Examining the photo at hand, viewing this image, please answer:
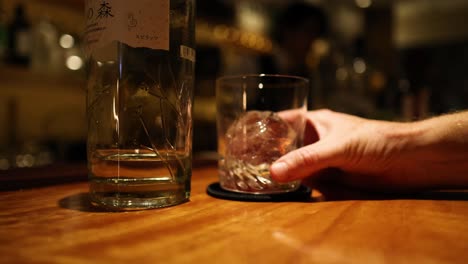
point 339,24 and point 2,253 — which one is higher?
A: point 339,24

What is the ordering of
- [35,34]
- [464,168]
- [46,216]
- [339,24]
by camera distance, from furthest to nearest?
[339,24] < [35,34] < [464,168] < [46,216]

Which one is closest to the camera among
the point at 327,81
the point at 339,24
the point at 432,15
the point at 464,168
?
the point at 464,168

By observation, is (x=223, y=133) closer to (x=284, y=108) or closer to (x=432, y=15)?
(x=284, y=108)

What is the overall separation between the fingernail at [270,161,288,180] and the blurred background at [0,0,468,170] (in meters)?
0.96

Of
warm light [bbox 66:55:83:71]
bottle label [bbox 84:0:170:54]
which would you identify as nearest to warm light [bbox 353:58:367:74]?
warm light [bbox 66:55:83:71]

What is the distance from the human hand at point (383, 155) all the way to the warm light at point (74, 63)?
157 cm

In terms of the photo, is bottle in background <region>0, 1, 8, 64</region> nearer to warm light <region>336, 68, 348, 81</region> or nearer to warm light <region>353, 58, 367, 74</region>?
warm light <region>336, 68, 348, 81</region>

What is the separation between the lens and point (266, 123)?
63 cm

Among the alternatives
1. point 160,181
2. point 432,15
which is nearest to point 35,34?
point 160,181

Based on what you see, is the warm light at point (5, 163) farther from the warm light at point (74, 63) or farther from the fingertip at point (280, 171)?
the fingertip at point (280, 171)

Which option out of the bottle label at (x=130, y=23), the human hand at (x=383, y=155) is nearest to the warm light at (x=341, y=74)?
the human hand at (x=383, y=155)

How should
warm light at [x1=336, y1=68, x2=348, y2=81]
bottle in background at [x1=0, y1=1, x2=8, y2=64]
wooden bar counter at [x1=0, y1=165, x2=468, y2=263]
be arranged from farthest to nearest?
warm light at [x1=336, y1=68, x2=348, y2=81] < bottle in background at [x1=0, y1=1, x2=8, y2=64] < wooden bar counter at [x1=0, y1=165, x2=468, y2=263]

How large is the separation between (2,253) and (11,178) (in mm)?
391

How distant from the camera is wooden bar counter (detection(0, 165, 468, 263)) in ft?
0.96
